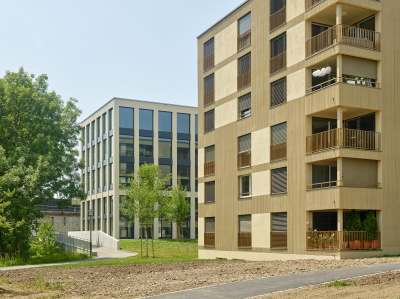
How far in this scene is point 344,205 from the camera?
28.8 metres

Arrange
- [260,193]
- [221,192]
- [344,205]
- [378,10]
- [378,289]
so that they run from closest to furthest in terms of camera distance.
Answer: [378,289], [344,205], [378,10], [260,193], [221,192]

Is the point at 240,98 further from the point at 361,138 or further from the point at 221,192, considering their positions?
the point at 361,138

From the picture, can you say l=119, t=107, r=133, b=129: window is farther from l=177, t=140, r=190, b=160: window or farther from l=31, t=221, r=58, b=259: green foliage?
l=31, t=221, r=58, b=259: green foliage

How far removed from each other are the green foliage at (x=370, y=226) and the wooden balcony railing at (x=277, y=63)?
1068 centimetres

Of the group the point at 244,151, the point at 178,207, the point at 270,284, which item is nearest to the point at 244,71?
the point at 244,151

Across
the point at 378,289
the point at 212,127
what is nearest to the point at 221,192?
the point at 212,127

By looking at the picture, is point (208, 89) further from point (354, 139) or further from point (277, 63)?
point (354, 139)

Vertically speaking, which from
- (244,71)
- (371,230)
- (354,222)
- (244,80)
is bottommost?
(371,230)

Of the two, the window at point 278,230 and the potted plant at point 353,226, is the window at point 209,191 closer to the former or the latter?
the window at point 278,230

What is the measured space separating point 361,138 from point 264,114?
7.35 meters

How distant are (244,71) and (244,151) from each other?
5723 millimetres

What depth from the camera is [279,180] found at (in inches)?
1345

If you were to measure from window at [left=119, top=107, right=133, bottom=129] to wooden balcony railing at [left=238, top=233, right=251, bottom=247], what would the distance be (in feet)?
126

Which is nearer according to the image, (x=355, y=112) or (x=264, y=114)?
(x=355, y=112)
